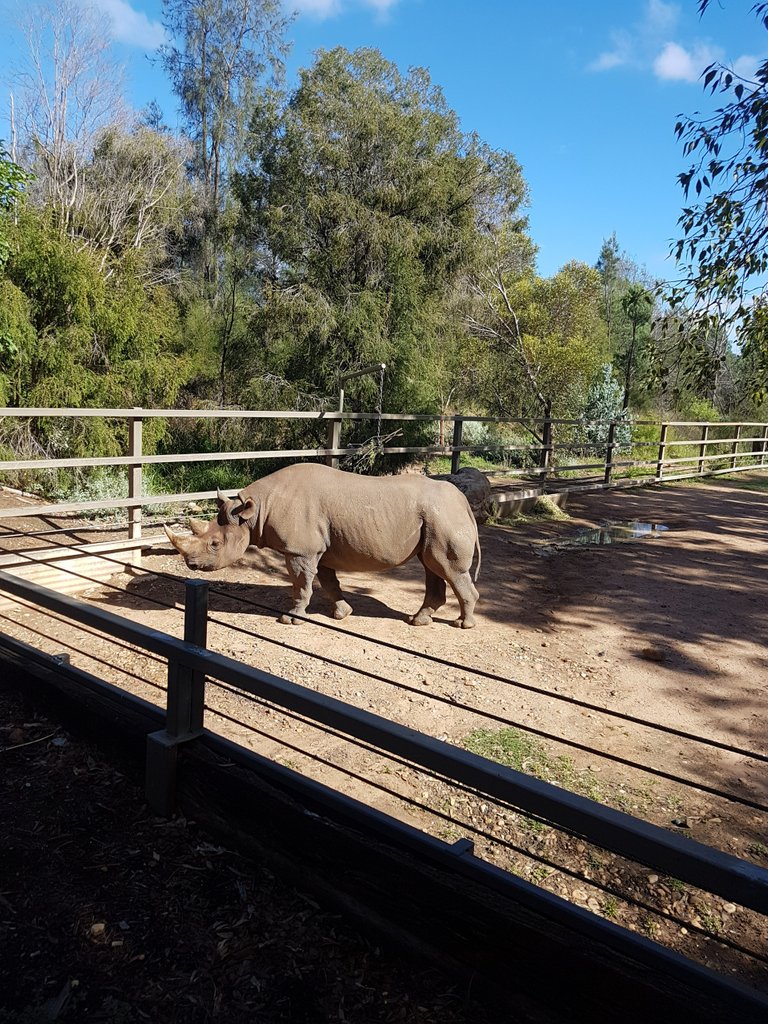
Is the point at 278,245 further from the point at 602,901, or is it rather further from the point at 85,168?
the point at 602,901

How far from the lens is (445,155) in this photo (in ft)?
52.7

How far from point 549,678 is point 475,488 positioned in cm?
546

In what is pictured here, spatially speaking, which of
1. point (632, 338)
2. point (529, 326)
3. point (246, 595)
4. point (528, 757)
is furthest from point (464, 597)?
point (632, 338)

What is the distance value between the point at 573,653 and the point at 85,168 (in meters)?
15.5

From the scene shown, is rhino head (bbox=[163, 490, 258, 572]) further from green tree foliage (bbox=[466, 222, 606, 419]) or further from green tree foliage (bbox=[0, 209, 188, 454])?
green tree foliage (bbox=[466, 222, 606, 419])

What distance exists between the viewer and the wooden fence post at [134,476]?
6.99 metres

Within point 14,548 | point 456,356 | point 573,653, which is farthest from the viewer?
point 456,356

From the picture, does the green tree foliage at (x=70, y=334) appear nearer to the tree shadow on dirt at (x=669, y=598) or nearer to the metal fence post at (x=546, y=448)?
the tree shadow on dirt at (x=669, y=598)

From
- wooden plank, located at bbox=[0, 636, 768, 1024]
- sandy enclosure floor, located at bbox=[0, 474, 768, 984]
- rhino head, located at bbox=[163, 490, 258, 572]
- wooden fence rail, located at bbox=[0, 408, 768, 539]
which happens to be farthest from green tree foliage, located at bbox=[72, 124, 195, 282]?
wooden plank, located at bbox=[0, 636, 768, 1024]

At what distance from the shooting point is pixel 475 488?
10.3 m

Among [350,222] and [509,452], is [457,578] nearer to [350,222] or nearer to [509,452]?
[350,222]

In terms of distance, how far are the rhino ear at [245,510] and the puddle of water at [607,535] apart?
4293mm

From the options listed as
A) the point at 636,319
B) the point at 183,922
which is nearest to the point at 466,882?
the point at 183,922

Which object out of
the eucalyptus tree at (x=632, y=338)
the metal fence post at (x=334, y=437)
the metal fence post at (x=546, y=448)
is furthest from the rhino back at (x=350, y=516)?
the eucalyptus tree at (x=632, y=338)
